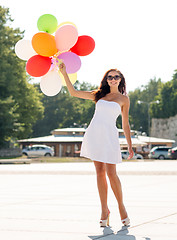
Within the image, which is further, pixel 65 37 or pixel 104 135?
pixel 65 37

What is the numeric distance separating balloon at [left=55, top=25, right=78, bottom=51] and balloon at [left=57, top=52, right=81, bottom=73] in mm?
95

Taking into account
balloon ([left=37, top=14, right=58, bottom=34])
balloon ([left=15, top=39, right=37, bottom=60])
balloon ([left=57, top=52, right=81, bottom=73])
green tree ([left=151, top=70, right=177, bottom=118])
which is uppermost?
green tree ([left=151, top=70, right=177, bottom=118])

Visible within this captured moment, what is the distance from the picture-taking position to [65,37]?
6.91 meters

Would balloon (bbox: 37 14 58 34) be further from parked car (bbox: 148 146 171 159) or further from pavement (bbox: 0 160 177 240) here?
parked car (bbox: 148 146 171 159)

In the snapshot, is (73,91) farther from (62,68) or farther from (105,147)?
(105,147)

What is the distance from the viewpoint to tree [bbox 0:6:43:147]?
1944 inches

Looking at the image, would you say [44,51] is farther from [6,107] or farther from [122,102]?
[6,107]

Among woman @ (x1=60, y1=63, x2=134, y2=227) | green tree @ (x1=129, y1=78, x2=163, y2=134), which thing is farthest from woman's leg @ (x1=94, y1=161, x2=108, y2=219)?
green tree @ (x1=129, y1=78, x2=163, y2=134)

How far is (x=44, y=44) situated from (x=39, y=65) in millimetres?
313

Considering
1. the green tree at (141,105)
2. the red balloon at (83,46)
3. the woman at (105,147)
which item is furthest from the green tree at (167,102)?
the woman at (105,147)

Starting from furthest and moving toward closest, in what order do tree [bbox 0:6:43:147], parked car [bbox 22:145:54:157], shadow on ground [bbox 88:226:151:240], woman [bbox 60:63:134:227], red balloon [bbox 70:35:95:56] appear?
A: parked car [bbox 22:145:54:157], tree [bbox 0:6:43:147], red balloon [bbox 70:35:95:56], woman [bbox 60:63:134:227], shadow on ground [bbox 88:226:151:240]

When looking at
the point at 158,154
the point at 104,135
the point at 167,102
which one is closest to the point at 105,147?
the point at 104,135

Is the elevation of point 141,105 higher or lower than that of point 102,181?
higher

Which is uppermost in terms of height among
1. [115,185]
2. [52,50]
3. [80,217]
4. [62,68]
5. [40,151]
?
[52,50]
